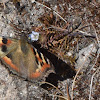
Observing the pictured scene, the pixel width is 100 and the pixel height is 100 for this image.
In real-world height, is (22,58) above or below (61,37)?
below

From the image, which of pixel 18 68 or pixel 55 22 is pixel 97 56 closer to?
pixel 55 22

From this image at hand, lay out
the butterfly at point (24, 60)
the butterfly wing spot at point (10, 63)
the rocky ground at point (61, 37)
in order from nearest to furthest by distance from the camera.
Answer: the butterfly at point (24, 60)
the butterfly wing spot at point (10, 63)
the rocky ground at point (61, 37)

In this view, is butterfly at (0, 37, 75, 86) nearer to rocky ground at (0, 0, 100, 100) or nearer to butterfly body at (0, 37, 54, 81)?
butterfly body at (0, 37, 54, 81)

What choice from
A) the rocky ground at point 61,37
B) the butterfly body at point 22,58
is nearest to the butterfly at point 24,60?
the butterfly body at point 22,58

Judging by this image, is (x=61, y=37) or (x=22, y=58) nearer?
(x=22, y=58)

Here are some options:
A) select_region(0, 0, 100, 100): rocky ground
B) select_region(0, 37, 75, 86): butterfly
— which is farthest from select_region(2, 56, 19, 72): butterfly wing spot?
select_region(0, 0, 100, 100): rocky ground

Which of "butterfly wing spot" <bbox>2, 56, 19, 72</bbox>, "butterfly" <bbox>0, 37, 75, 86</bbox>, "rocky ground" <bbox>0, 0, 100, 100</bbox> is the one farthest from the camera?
"rocky ground" <bbox>0, 0, 100, 100</bbox>

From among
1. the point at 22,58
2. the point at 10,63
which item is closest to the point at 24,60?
the point at 22,58

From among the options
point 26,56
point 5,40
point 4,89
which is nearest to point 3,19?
point 5,40

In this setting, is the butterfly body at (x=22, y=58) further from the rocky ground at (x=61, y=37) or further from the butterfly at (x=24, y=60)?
the rocky ground at (x=61, y=37)

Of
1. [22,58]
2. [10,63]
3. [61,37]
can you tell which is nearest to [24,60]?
[22,58]

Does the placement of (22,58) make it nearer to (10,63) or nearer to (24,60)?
(24,60)
